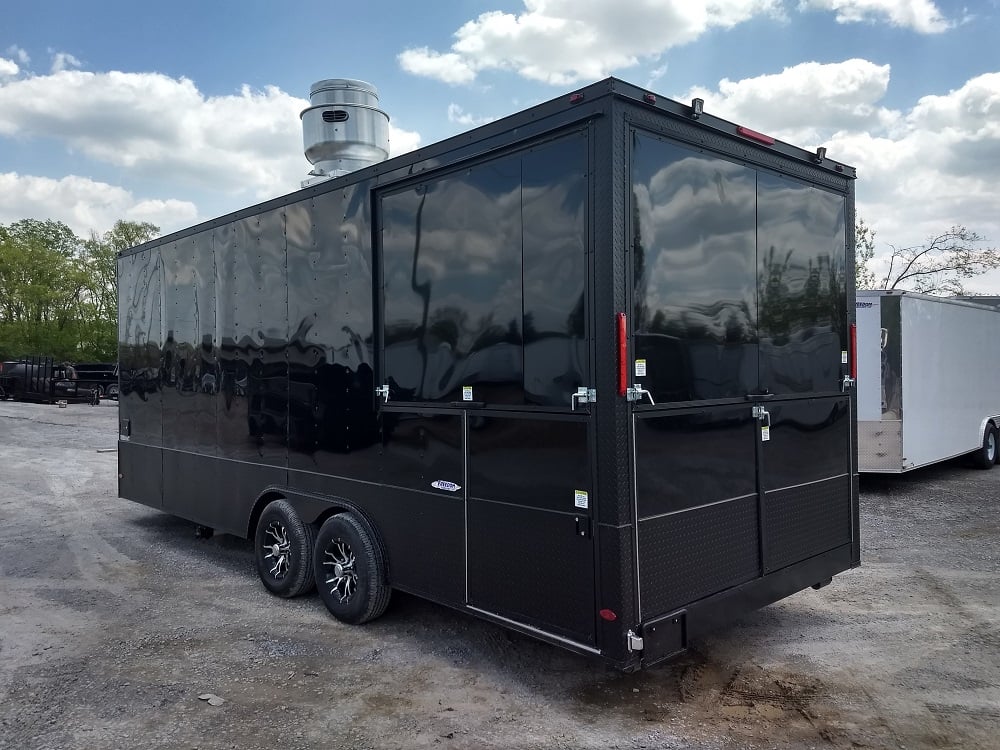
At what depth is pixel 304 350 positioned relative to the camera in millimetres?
5496

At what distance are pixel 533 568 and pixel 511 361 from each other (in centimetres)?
105

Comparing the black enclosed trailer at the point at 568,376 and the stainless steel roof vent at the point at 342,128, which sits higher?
the stainless steel roof vent at the point at 342,128

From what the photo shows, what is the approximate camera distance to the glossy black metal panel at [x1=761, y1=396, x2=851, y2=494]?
453cm

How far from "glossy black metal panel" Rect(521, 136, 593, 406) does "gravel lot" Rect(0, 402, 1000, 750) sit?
1583 millimetres

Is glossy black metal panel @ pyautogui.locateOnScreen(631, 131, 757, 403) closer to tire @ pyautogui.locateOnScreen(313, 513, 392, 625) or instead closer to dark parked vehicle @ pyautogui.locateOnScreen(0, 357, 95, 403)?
tire @ pyautogui.locateOnScreen(313, 513, 392, 625)

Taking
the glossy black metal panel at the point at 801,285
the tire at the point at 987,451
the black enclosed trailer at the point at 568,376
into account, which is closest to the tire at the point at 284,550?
the black enclosed trailer at the point at 568,376

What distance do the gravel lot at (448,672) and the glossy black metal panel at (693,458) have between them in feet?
3.34

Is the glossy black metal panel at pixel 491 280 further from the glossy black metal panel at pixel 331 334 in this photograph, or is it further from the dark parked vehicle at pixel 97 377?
the dark parked vehicle at pixel 97 377

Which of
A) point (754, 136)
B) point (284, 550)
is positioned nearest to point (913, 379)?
point (754, 136)

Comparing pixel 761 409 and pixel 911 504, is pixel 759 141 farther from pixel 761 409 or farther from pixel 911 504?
pixel 911 504

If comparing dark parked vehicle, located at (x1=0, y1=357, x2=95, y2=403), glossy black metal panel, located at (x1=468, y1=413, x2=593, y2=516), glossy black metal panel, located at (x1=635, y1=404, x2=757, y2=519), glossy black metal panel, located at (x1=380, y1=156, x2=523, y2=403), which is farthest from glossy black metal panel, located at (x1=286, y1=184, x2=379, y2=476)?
dark parked vehicle, located at (x1=0, y1=357, x2=95, y2=403)

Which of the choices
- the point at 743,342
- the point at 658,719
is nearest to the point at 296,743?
the point at 658,719

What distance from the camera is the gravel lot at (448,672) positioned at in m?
3.69

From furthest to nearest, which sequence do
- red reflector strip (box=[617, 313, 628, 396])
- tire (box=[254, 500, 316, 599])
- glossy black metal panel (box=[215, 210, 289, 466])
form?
glossy black metal panel (box=[215, 210, 289, 466])
tire (box=[254, 500, 316, 599])
red reflector strip (box=[617, 313, 628, 396])
